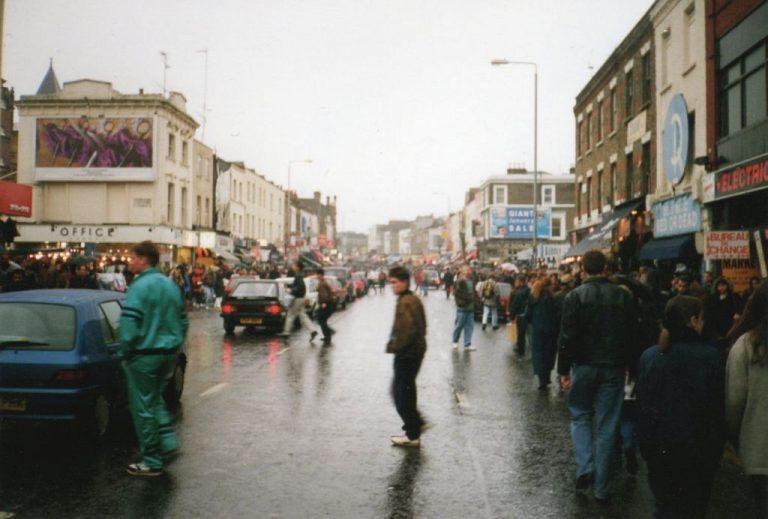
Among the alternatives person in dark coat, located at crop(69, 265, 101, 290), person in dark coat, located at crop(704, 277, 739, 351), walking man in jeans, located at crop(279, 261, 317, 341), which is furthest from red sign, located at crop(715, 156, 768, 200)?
person in dark coat, located at crop(69, 265, 101, 290)

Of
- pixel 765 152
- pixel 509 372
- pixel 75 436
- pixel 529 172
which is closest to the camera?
pixel 75 436

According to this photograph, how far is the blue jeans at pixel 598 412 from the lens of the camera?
19.7ft

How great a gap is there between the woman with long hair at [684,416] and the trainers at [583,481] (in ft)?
6.37

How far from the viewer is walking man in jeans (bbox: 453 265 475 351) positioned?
54.5ft

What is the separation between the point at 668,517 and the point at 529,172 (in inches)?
2945

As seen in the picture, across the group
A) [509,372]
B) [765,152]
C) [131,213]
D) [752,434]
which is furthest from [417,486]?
[131,213]

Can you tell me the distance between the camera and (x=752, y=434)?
416 centimetres

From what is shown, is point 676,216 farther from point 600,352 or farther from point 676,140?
point 600,352

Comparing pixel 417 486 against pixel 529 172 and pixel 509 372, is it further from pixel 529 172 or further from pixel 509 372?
pixel 529 172

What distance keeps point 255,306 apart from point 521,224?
47079 mm

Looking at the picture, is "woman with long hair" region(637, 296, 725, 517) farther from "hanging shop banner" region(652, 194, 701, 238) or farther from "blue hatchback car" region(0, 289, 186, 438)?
"hanging shop banner" region(652, 194, 701, 238)

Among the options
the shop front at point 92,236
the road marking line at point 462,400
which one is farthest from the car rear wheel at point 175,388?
the shop front at point 92,236

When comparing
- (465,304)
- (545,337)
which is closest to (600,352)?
(545,337)

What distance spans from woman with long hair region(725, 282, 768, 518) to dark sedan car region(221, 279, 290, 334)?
55.1ft
